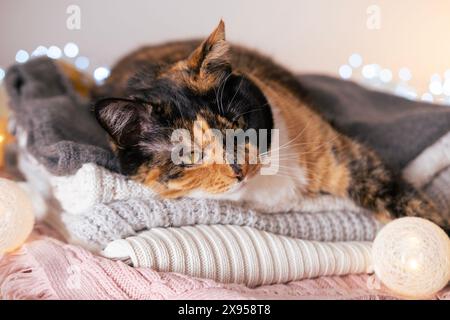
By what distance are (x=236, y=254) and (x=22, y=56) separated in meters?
0.95

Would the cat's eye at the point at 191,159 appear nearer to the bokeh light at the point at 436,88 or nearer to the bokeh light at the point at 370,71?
the bokeh light at the point at 370,71

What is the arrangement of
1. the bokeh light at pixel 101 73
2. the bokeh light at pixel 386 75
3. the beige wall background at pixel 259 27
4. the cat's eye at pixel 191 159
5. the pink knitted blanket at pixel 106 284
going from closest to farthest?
the pink knitted blanket at pixel 106 284 → the cat's eye at pixel 191 159 → the beige wall background at pixel 259 27 → the bokeh light at pixel 101 73 → the bokeh light at pixel 386 75

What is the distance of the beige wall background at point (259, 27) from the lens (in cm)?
126

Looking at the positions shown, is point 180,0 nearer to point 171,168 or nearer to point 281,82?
point 281,82

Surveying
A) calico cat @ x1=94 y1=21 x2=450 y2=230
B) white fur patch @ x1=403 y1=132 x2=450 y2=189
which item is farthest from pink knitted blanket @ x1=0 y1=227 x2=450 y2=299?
white fur patch @ x1=403 y1=132 x2=450 y2=189

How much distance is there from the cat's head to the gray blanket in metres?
0.10

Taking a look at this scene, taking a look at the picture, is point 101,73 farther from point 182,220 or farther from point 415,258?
point 415,258

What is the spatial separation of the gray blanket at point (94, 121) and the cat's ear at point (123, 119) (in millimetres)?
96

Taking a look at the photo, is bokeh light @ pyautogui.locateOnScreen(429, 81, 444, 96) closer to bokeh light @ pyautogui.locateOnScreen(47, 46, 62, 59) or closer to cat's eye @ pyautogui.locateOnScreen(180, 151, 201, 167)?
cat's eye @ pyautogui.locateOnScreen(180, 151, 201, 167)

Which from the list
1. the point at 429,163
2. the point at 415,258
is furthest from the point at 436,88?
the point at 415,258

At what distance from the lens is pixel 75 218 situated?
1.01 metres

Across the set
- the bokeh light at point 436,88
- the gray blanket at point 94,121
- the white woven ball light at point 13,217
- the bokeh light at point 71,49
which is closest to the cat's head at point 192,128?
the gray blanket at point 94,121
